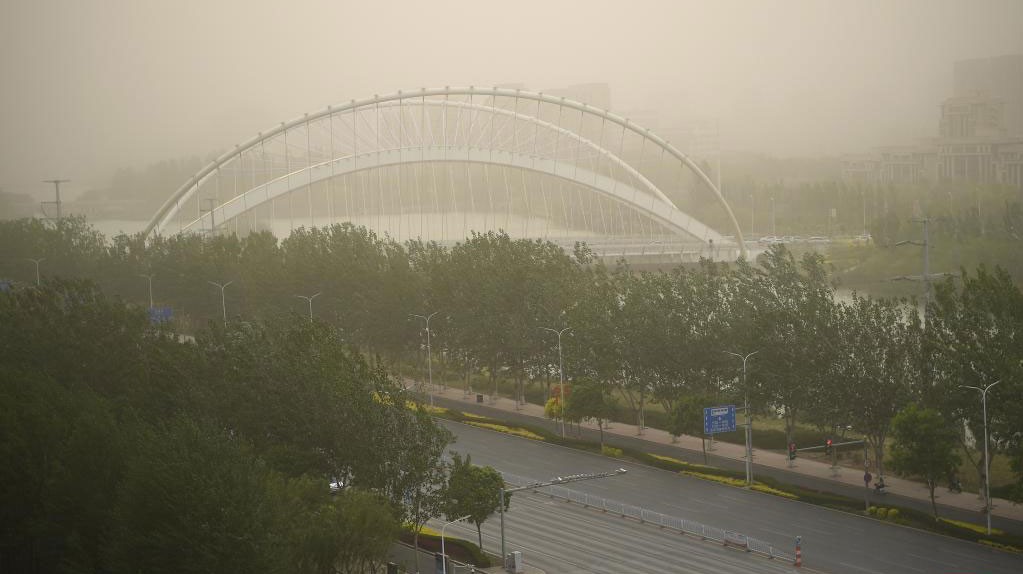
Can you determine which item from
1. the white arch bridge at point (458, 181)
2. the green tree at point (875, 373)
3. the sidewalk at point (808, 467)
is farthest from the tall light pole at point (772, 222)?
the green tree at point (875, 373)

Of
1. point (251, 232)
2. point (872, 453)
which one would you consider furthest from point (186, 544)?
point (251, 232)

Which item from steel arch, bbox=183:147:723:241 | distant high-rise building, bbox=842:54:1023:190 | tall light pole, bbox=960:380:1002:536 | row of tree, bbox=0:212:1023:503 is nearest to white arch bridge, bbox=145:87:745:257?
steel arch, bbox=183:147:723:241

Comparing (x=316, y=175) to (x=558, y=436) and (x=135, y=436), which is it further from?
(x=135, y=436)

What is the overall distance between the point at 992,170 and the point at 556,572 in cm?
11197

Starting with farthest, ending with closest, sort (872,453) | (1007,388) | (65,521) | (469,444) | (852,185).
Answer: (852,185)
(469,444)
(872,453)
(1007,388)
(65,521)

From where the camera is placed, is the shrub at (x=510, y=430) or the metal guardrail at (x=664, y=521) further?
the shrub at (x=510, y=430)

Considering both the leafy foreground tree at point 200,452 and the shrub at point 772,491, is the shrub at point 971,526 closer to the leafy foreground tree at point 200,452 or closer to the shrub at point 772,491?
the shrub at point 772,491

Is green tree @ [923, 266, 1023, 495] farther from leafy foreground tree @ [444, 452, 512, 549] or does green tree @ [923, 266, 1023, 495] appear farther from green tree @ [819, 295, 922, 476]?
leafy foreground tree @ [444, 452, 512, 549]

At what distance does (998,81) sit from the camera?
495ft

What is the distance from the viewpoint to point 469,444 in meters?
46.2

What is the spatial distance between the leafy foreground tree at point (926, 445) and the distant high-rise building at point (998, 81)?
364 ft

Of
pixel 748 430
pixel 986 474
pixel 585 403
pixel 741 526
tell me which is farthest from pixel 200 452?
pixel 585 403

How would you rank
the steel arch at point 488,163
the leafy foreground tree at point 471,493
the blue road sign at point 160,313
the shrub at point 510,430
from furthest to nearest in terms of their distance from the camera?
the steel arch at point 488,163, the blue road sign at point 160,313, the shrub at point 510,430, the leafy foreground tree at point 471,493

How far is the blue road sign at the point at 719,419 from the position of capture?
41.1 metres
